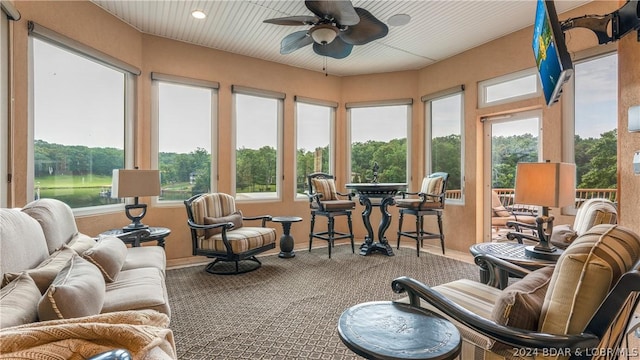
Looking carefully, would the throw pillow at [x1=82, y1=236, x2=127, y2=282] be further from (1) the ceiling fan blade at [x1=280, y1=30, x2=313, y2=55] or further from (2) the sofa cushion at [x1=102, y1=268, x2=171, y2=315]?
(1) the ceiling fan blade at [x1=280, y1=30, x2=313, y2=55]

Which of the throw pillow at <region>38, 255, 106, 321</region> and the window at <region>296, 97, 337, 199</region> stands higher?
the window at <region>296, 97, 337, 199</region>

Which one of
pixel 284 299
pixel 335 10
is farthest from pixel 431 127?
pixel 284 299

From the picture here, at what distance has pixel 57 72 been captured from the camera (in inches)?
123

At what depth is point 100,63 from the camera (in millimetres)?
3592

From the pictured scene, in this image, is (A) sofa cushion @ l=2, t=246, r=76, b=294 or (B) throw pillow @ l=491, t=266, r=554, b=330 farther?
(A) sofa cushion @ l=2, t=246, r=76, b=294

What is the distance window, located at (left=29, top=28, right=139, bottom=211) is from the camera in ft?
9.70

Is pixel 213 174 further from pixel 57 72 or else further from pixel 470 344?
pixel 470 344

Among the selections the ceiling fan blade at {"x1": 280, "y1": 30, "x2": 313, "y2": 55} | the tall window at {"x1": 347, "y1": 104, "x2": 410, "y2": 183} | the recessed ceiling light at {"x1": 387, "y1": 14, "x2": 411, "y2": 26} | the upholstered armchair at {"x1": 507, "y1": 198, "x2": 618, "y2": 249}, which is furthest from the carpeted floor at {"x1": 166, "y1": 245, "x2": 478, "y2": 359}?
the recessed ceiling light at {"x1": 387, "y1": 14, "x2": 411, "y2": 26}

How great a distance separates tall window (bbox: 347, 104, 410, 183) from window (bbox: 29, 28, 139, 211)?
3644 millimetres

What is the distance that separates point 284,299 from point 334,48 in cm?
281

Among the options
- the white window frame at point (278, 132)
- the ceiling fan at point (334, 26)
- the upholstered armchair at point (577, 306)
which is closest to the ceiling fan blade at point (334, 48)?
the ceiling fan at point (334, 26)

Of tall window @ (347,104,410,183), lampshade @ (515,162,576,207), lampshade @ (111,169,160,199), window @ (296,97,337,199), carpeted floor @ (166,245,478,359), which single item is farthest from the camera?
tall window @ (347,104,410,183)

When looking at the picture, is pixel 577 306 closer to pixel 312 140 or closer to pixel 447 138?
pixel 447 138

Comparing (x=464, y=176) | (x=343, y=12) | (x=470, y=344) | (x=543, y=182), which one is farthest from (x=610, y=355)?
(x=464, y=176)
